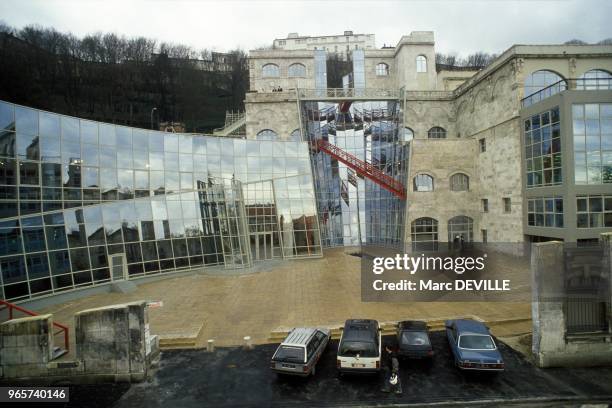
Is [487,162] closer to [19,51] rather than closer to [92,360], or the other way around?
[92,360]

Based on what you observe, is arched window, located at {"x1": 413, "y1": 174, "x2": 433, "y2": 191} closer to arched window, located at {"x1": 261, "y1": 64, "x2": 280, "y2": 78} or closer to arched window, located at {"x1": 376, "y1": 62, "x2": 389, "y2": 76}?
arched window, located at {"x1": 376, "y1": 62, "x2": 389, "y2": 76}

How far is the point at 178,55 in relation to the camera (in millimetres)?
82688

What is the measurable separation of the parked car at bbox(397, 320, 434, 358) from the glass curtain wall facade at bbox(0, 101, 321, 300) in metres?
17.6

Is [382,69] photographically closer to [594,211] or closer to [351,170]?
[351,170]

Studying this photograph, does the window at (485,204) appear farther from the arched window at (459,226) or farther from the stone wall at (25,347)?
the stone wall at (25,347)

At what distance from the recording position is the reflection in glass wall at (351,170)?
38.2m

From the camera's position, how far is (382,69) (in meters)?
43.6

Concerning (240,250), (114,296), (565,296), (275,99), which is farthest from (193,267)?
(565,296)

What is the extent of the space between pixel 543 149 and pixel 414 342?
2035 centimetres

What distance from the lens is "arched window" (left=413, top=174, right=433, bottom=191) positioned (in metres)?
33.2

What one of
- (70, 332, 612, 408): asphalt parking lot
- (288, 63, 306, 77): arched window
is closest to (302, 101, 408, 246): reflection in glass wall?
(288, 63, 306, 77): arched window

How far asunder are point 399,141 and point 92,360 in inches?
1348

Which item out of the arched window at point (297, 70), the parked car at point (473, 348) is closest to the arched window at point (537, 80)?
the parked car at point (473, 348)

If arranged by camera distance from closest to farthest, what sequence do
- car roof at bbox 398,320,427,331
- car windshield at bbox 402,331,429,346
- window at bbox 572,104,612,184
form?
car windshield at bbox 402,331,429,346 → car roof at bbox 398,320,427,331 → window at bbox 572,104,612,184
